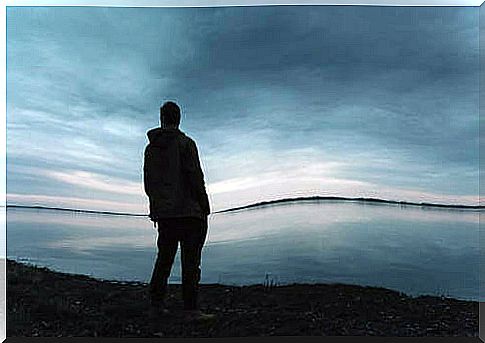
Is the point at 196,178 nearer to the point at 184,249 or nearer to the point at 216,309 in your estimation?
the point at 184,249

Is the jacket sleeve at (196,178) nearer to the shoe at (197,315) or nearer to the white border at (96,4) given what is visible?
the shoe at (197,315)

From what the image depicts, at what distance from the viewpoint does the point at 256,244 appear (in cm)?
916

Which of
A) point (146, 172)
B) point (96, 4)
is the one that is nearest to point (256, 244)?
point (146, 172)

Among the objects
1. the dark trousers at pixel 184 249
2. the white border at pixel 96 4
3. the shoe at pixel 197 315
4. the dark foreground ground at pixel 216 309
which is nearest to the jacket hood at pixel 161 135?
the dark trousers at pixel 184 249

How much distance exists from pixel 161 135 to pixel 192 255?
0.91 metres

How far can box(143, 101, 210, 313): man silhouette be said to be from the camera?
30.0 ft

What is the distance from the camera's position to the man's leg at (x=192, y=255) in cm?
915

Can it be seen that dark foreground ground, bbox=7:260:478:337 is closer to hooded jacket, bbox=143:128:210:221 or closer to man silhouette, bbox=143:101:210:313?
man silhouette, bbox=143:101:210:313

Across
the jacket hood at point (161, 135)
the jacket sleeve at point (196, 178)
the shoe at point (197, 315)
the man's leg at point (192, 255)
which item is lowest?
the shoe at point (197, 315)

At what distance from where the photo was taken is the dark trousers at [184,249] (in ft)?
30.0

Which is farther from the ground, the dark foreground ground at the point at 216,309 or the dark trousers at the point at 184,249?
the dark trousers at the point at 184,249

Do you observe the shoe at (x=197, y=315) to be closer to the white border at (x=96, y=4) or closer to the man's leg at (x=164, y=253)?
the man's leg at (x=164, y=253)

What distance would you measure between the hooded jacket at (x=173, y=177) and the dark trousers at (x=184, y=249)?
0.07 metres

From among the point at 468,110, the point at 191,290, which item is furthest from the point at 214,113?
the point at 468,110
